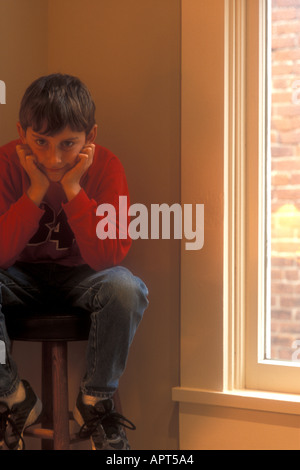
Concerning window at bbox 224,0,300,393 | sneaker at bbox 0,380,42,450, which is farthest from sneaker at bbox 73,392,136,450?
window at bbox 224,0,300,393

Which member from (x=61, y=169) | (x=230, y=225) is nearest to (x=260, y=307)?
(x=230, y=225)

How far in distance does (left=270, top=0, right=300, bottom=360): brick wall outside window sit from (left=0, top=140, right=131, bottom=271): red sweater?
1.51 ft

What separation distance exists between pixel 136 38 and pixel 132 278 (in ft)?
2.66

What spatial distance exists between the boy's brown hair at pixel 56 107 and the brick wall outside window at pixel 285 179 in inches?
22.0

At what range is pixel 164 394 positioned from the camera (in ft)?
5.64

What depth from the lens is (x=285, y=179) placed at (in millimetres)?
1685

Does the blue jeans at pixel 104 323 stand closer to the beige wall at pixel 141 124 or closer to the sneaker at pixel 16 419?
the sneaker at pixel 16 419

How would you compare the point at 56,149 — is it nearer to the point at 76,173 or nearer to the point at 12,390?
the point at 76,173

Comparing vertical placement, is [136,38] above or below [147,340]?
above

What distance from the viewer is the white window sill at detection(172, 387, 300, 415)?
5.10 ft

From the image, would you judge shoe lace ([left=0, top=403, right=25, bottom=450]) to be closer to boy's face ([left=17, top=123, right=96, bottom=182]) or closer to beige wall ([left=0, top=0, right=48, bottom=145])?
boy's face ([left=17, top=123, right=96, bottom=182])
